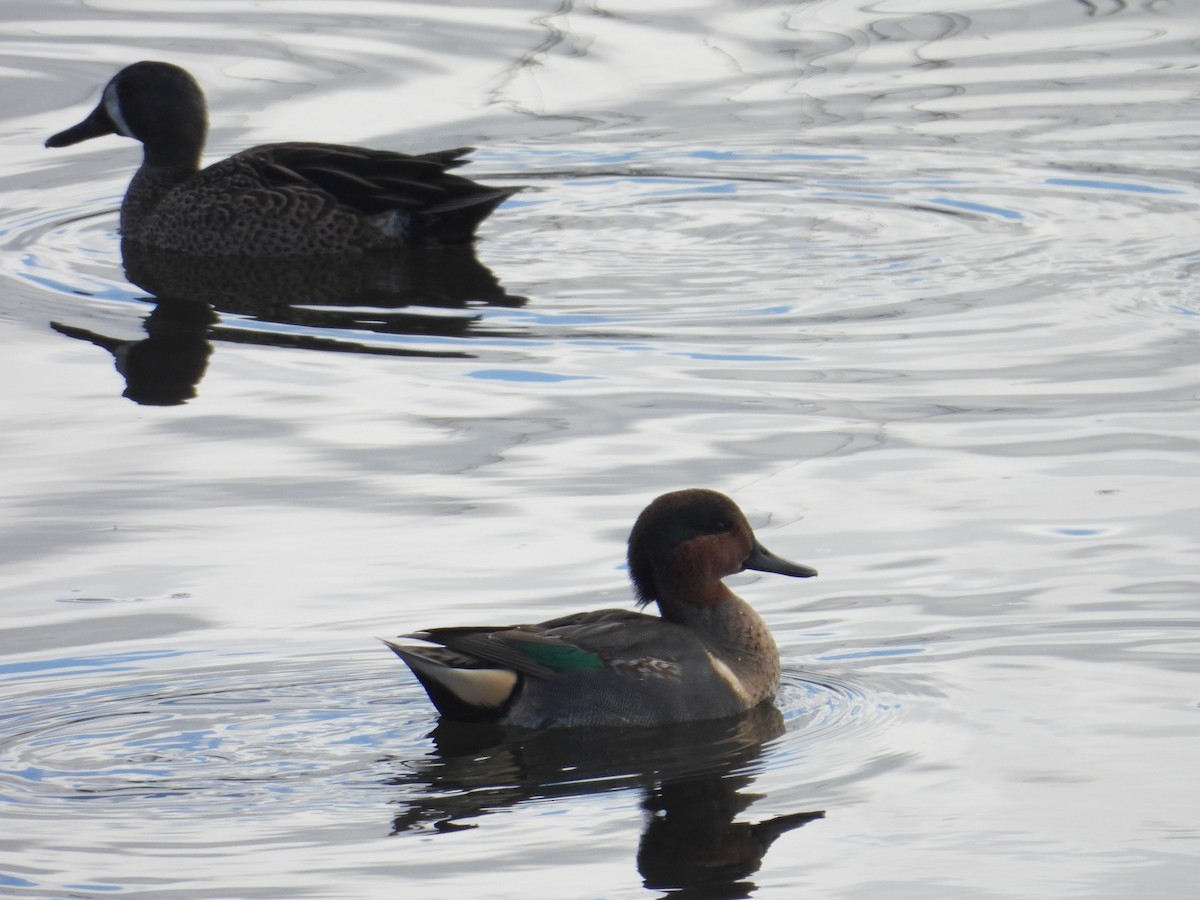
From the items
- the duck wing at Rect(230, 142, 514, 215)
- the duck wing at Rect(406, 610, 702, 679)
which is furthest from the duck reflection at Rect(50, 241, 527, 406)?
the duck wing at Rect(406, 610, 702, 679)

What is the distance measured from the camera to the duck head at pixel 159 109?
1369 centimetres

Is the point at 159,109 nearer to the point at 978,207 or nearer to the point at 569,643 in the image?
the point at 978,207

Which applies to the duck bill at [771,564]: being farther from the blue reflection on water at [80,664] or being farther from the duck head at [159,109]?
the duck head at [159,109]

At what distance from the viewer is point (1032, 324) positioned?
33.9 ft

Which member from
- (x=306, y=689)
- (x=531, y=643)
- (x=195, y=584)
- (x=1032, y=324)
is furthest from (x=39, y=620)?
(x=1032, y=324)

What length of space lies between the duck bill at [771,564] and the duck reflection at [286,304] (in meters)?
3.33

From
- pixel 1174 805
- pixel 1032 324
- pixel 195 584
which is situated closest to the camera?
pixel 1174 805

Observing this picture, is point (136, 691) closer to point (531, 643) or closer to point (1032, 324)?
point (531, 643)

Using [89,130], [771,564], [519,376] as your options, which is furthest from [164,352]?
[771,564]

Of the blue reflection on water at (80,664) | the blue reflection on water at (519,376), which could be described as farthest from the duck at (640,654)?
the blue reflection on water at (519,376)

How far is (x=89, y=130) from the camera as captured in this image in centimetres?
1392

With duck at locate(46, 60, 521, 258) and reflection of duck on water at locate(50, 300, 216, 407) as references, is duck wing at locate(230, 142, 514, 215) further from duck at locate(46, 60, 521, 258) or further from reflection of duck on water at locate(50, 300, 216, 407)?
reflection of duck on water at locate(50, 300, 216, 407)

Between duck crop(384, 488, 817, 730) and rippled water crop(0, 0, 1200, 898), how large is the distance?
0.46ft

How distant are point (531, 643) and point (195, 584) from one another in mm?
1412
